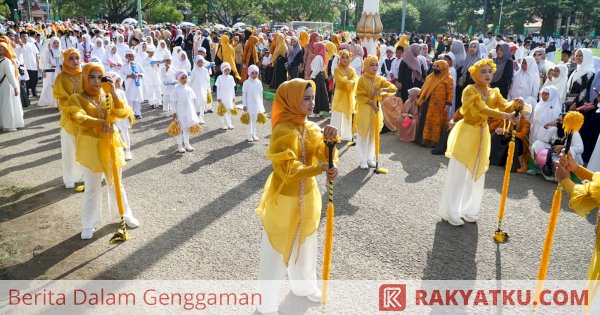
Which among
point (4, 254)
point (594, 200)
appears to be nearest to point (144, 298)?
point (4, 254)

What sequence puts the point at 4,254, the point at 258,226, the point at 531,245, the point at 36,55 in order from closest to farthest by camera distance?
1. the point at 4,254
2. the point at 531,245
3. the point at 258,226
4. the point at 36,55

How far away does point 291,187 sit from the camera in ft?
12.6

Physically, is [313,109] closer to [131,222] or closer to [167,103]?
[131,222]

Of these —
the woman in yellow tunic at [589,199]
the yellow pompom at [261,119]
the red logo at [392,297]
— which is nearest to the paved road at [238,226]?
the red logo at [392,297]

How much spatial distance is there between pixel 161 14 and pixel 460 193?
51.4 m

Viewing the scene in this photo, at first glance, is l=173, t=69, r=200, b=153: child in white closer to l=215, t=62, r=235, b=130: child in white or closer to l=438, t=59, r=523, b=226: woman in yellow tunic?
l=215, t=62, r=235, b=130: child in white

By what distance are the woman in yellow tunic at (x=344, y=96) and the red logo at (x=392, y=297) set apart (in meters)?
5.37

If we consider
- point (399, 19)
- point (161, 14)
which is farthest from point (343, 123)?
point (399, 19)

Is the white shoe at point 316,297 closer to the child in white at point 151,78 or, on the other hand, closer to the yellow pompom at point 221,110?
the yellow pompom at point 221,110

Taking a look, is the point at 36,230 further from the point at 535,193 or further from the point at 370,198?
the point at 535,193

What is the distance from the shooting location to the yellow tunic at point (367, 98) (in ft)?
26.3

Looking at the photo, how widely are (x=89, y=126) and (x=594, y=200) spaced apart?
4923mm

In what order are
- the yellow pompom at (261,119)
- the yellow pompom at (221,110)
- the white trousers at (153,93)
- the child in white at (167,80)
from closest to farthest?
the yellow pompom at (261,119) < the yellow pompom at (221,110) < the child in white at (167,80) < the white trousers at (153,93)

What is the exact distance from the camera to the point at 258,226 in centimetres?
605
